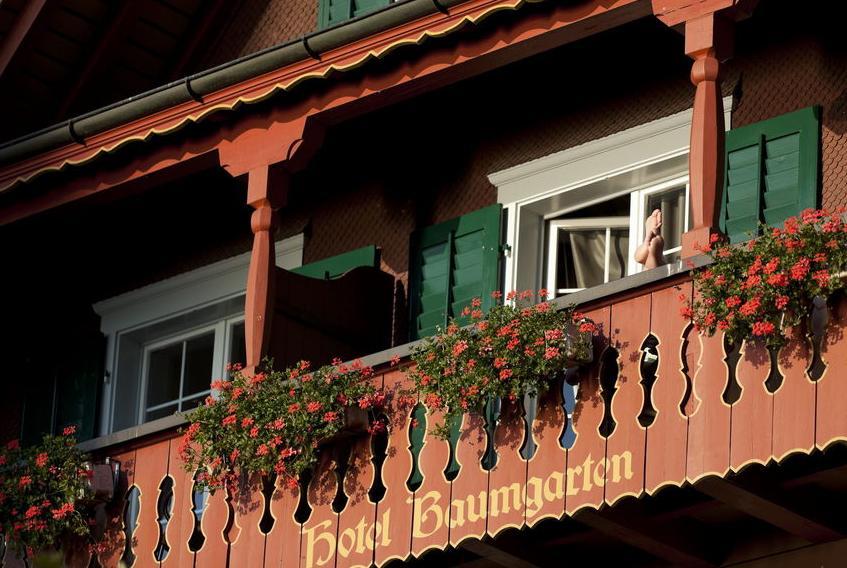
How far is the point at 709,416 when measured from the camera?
367 inches

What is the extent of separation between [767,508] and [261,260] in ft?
11.2

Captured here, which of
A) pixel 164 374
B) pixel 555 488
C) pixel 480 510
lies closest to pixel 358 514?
pixel 480 510

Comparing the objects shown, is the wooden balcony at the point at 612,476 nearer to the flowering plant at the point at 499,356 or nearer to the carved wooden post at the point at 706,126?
the flowering plant at the point at 499,356

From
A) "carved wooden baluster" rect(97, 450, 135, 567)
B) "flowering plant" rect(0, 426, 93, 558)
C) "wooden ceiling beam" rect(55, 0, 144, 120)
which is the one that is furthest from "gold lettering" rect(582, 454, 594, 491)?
"wooden ceiling beam" rect(55, 0, 144, 120)

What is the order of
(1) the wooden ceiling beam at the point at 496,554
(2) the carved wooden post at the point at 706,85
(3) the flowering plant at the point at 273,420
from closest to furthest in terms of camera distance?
(2) the carved wooden post at the point at 706,85
(1) the wooden ceiling beam at the point at 496,554
(3) the flowering plant at the point at 273,420

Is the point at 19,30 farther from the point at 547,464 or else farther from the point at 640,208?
the point at 547,464

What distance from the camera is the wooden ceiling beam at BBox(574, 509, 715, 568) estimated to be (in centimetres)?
991

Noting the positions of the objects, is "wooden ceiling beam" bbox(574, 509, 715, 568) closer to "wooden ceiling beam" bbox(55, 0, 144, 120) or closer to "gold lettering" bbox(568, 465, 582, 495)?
"gold lettering" bbox(568, 465, 582, 495)

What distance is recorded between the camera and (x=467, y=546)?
10273 millimetres

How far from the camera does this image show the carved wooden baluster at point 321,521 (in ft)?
34.9

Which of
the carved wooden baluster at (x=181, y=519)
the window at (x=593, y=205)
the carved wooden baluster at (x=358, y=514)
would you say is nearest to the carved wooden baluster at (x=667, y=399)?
the carved wooden baluster at (x=358, y=514)

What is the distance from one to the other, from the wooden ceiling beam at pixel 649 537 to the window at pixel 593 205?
2.08m

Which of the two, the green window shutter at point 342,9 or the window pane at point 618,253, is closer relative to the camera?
the window pane at point 618,253

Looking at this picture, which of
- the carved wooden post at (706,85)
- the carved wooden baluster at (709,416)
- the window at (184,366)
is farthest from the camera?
the window at (184,366)
